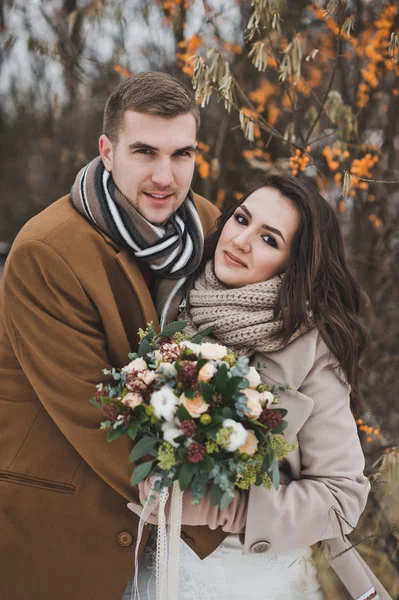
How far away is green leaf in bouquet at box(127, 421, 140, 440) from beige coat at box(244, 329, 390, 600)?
0.57m

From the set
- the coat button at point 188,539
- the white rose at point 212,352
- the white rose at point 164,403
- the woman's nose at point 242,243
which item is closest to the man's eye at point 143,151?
the woman's nose at point 242,243

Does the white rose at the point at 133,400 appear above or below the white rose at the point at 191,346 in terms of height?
below

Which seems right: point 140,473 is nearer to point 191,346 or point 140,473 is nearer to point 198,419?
point 198,419

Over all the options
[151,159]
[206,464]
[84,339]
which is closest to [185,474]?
[206,464]

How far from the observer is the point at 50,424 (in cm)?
263

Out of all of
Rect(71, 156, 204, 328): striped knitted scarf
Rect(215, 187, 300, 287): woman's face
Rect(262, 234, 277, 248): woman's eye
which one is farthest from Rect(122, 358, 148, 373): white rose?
Rect(262, 234, 277, 248): woman's eye

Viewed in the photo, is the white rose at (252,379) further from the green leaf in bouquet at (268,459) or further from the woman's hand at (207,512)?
the woman's hand at (207,512)

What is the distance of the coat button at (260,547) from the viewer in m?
2.47

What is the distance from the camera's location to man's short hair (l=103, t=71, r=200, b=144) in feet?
8.64

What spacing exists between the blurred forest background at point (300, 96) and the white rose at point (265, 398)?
1303 mm

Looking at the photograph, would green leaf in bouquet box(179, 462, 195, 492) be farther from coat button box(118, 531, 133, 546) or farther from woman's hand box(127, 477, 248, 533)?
coat button box(118, 531, 133, 546)

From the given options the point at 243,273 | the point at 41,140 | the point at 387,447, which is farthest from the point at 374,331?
the point at 41,140

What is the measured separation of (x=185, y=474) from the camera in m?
2.04

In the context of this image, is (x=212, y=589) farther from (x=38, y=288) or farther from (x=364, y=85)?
(x=364, y=85)
